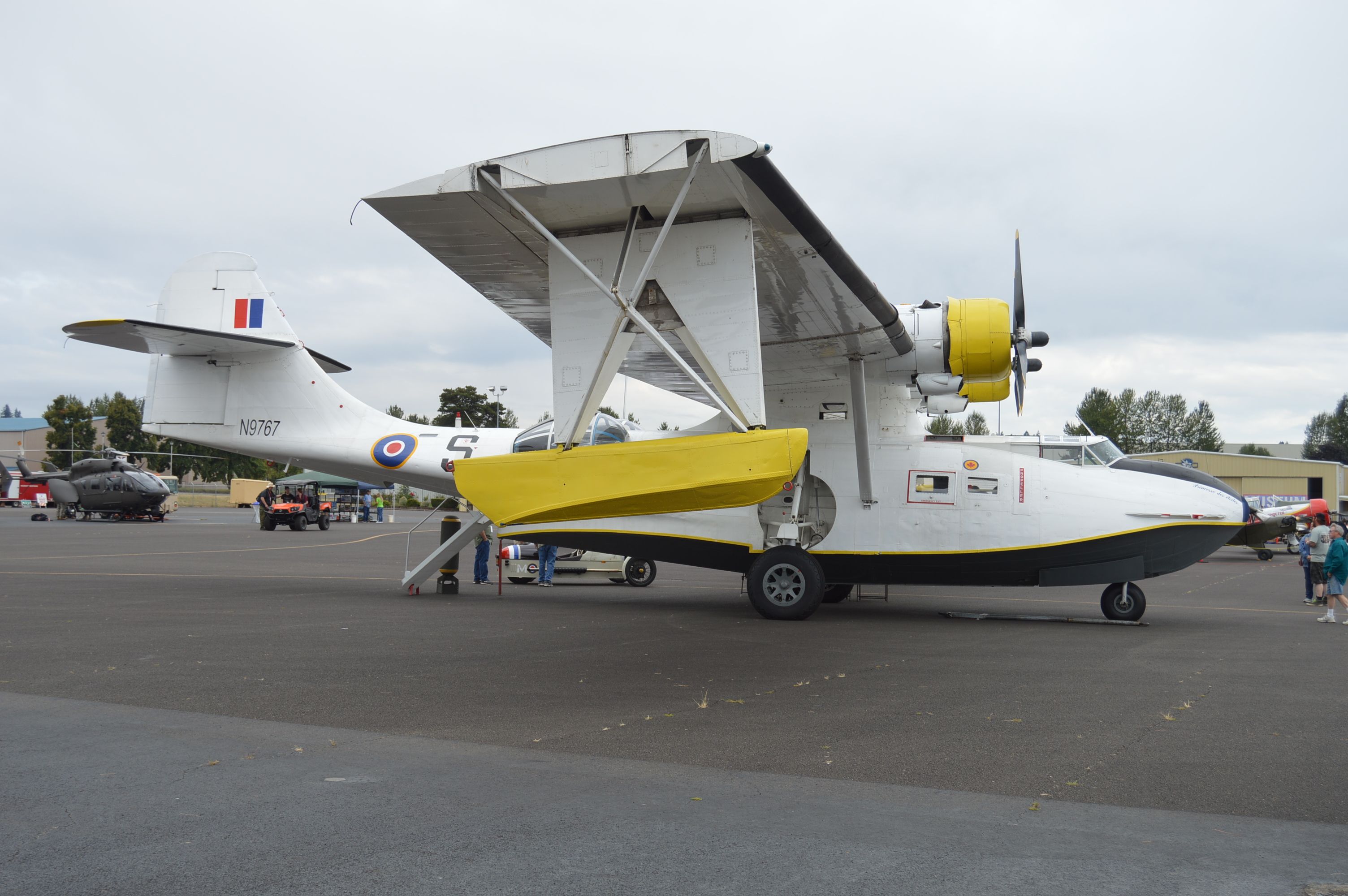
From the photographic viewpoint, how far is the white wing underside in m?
6.93

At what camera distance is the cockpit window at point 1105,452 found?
12.0m

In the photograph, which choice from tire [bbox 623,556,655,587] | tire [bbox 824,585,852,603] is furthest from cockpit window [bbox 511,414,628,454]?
tire [bbox 623,556,655,587]

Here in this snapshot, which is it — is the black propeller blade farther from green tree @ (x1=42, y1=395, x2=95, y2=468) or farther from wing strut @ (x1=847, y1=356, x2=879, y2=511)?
green tree @ (x1=42, y1=395, x2=95, y2=468)

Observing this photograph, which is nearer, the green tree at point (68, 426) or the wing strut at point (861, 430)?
the wing strut at point (861, 430)

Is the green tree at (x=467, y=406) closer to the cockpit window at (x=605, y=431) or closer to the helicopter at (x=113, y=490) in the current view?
the helicopter at (x=113, y=490)

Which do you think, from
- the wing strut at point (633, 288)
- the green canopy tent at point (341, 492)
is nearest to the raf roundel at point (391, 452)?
the wing strut at point (633, 288)

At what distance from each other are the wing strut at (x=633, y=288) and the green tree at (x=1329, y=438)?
109349mm

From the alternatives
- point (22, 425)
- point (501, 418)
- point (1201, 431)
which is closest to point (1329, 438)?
point (1201, 431)

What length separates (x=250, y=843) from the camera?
3.46 meters

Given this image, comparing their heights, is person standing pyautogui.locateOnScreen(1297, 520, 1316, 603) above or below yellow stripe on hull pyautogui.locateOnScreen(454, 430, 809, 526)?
below

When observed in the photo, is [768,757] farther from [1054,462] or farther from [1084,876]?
[1054,462]

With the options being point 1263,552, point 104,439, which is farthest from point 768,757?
point 104,439

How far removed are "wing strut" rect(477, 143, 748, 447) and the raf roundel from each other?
22.7ft

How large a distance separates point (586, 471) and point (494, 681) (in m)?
1.86
